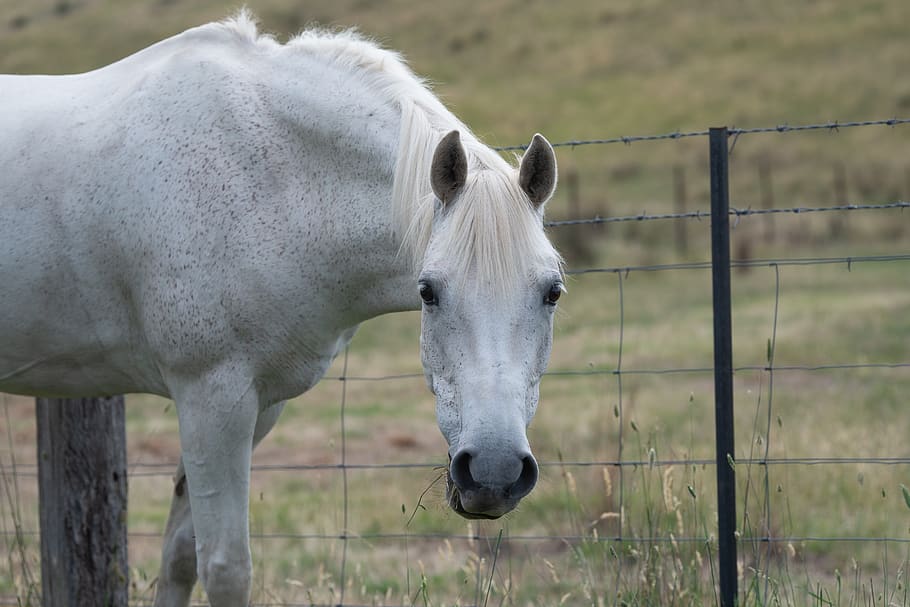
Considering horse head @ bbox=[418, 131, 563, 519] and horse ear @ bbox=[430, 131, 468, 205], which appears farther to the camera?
horse ear @ bbox=[430, 131, 468, 205]

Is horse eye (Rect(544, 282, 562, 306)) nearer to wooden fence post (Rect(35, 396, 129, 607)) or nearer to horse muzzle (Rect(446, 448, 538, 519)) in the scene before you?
horse muzzle (Rect(446, 448, 538, 519))

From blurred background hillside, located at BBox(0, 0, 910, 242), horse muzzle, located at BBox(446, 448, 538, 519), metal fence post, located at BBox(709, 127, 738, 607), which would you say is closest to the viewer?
horse muzzle, located at BBox(446, 448, 538, 519)

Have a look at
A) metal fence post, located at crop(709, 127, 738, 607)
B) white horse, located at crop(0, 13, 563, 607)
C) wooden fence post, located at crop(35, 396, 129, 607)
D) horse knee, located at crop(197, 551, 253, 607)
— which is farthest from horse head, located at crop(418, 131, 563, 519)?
A: wooden fence post, located at crop(35, 396, 129, 607)

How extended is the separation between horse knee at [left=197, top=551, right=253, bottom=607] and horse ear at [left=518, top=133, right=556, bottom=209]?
4.81ft

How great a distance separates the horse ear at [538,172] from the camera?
3.03 metres

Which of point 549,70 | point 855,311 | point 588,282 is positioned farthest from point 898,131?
point 855,311

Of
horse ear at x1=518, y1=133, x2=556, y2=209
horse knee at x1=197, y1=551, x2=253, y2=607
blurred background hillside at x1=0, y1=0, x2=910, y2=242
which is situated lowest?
horse knee at x1=197, y1=551, x2=253, y2=607

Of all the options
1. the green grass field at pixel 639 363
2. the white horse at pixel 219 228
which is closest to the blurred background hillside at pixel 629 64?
the green grass field at pixel 639 363

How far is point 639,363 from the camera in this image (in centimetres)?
1222

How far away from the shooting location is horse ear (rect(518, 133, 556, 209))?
303 centimetres

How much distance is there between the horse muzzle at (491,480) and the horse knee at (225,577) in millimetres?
1039

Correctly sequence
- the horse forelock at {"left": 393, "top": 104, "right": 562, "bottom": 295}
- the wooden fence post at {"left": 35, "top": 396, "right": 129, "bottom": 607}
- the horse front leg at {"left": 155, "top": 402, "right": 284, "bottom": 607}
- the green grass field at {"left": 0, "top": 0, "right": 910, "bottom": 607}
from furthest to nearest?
1. the green grass field at {"left": 0, "top": 0, "right": 910, "bottom": 607}
2. the wooden fence post at {"left": 35, "top": 396, "right": 129, "bottom": 607}
3. the horse front leg at {"left": 155, "top": 402, "right": 284, "bottom": 607}
4. the horse forelock at {"left": 393, "top": 104, "right": 562, "bottom": 295}

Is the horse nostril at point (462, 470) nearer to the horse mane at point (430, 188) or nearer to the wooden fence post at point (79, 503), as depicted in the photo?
the horse mane at point (430, 188)

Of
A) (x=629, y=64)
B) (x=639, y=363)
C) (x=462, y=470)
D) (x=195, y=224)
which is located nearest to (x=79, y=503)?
(x=195, y=224)
